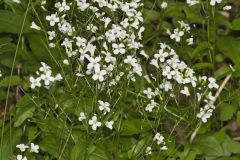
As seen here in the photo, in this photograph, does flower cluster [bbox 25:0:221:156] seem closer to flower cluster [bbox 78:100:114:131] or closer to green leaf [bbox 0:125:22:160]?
flower cluster [bbox 78:100:114:131]

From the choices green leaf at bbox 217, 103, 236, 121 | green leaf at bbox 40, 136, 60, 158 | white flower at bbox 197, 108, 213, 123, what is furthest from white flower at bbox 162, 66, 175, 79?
green leaf at bbox 40, 136, 60, 158

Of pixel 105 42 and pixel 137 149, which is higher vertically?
pixel 105 42

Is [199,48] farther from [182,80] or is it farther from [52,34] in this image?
[52,34]

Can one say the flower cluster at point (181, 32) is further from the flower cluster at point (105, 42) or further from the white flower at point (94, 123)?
the white flower at point (94, 123)

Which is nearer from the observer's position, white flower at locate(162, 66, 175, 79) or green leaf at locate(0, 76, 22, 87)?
white flower at locate(162, 66, 175, 79)

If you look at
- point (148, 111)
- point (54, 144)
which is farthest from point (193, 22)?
point (54, 144)

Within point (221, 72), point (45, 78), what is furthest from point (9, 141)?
point (221, 72)

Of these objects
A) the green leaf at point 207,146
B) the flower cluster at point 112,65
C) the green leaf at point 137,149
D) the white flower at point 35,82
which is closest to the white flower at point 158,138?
the flower cluster at point 112,65
